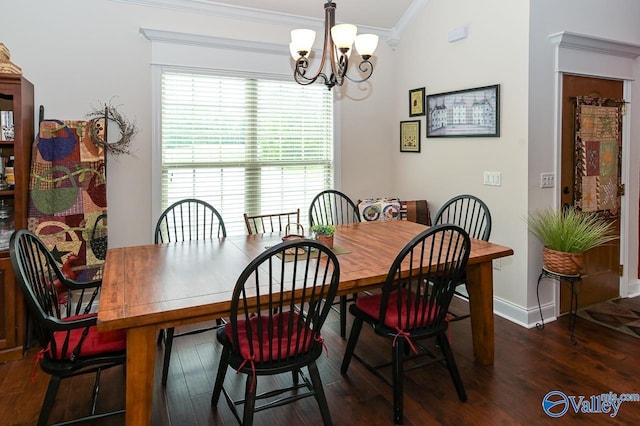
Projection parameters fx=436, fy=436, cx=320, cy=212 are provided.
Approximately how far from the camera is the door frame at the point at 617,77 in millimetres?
3408

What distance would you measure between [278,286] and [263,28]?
2953 millimetres

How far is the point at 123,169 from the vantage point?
12.0 ft

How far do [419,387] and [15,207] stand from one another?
287 centimetres

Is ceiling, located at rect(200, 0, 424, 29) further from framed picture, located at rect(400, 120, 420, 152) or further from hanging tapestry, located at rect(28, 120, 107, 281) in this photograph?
hanging tapestry, located at rect(28, 120, 107, 281)

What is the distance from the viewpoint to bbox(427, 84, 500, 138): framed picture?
11.8ft

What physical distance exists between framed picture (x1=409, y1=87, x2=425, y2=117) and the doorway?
4.31 ft

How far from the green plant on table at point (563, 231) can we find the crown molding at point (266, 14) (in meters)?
2.36

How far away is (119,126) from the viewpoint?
140 inches

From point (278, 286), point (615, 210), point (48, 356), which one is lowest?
point (48, 356)

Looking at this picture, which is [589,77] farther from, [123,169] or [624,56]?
[123,169]

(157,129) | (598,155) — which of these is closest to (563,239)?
(598,155)

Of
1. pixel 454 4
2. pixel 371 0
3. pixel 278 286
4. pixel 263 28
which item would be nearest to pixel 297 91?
pixel 263 28

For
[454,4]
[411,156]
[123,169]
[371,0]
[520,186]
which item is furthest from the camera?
[411,156]

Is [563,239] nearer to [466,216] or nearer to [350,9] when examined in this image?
[466,216]
